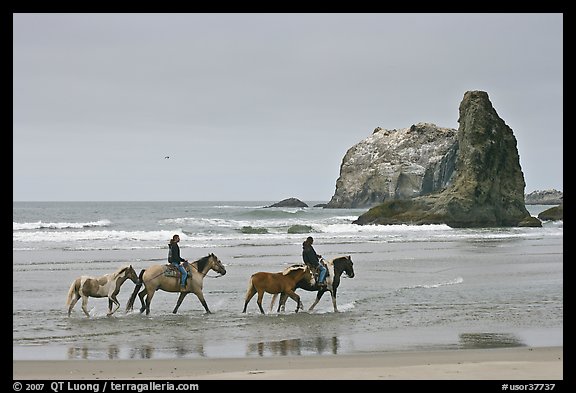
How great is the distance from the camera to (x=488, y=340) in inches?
500

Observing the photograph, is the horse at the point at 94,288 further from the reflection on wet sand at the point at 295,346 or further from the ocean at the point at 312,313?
the reflection on wet sand at the point at 295,346

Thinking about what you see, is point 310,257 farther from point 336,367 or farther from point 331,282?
point 336,367

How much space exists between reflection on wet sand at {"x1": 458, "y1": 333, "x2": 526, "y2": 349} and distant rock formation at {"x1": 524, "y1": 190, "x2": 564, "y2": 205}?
18879 cm

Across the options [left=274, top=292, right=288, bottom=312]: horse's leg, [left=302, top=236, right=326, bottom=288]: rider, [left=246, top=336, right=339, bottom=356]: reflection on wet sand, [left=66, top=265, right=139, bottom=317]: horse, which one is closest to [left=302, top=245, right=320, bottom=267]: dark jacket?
[left=302, top=236, right=326, bottom=288]: rider

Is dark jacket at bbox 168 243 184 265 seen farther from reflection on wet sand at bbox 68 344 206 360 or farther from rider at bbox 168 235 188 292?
reflection on wet sand at bbox 68 344 206 360

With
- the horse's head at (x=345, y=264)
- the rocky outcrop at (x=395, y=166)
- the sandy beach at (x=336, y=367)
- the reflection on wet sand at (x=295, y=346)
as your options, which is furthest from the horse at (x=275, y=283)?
the rocky outcrop at (x=395, y=166)

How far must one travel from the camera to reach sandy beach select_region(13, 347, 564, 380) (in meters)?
9.37

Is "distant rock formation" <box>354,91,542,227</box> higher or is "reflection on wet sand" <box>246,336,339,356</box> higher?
"distant rock formation" <box>354,91,542,227</box>

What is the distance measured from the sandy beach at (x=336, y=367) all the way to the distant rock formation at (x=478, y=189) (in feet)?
172

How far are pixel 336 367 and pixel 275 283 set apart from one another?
6.17m

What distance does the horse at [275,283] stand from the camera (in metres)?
16.1

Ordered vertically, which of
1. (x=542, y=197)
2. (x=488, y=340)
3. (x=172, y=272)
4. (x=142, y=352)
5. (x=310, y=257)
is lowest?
(x=488, y=340)

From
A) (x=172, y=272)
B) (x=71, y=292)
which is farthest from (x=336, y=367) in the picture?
(x=71, y=292)
